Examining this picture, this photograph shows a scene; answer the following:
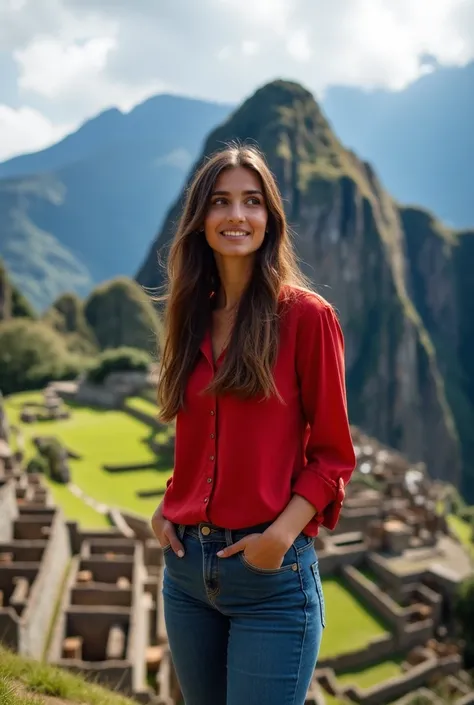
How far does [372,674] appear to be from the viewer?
1842 centimetres

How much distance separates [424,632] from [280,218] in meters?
20.6

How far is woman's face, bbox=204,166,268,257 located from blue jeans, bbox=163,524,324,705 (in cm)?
135

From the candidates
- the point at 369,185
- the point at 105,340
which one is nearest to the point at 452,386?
the point at 369,185

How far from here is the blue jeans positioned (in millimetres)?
2641

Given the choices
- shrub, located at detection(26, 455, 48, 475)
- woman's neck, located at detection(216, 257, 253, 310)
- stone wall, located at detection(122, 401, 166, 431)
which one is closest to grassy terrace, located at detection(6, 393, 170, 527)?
stone wall, located at detection(122, 401, 166, 431)

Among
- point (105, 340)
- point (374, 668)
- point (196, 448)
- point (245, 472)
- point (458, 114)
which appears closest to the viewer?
point (245, 472)

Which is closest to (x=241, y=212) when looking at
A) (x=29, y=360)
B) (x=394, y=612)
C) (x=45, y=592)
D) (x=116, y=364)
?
(x=45, y=592)

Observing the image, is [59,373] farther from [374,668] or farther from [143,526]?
[374,668]

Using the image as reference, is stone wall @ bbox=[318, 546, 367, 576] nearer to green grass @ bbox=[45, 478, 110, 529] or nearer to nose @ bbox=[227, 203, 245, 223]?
green grass @ bbox=[45, 478, 110, 529]

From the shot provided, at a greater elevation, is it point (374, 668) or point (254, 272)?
point (254, 272)

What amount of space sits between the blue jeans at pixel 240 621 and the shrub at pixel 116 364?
47.5m

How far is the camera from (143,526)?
71.0 ft

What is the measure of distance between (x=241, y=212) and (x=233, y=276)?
337 millimetres

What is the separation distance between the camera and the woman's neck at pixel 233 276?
3184mm
